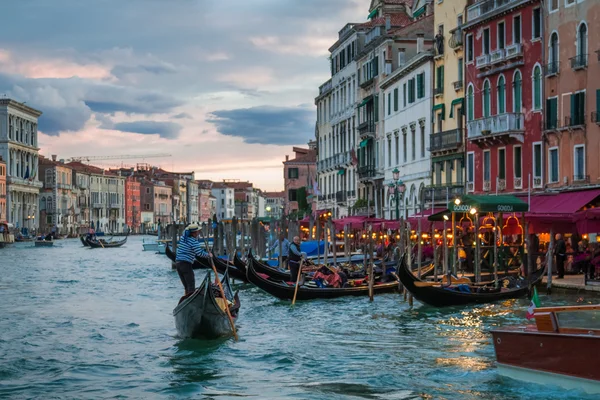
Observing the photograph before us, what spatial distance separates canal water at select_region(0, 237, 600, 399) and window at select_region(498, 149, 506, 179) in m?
7.38

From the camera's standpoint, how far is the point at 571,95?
21938mm

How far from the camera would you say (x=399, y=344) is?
12.7 meters

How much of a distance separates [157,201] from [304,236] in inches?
3150

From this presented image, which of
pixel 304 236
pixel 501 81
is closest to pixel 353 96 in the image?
pixel 304 236

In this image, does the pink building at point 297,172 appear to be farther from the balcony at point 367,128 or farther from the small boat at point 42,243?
the balcony at point 367,128

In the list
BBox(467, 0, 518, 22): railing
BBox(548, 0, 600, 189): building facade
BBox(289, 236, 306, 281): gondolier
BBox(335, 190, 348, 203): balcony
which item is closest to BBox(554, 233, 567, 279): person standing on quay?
BBox(548, 0, 600, 189): building facade

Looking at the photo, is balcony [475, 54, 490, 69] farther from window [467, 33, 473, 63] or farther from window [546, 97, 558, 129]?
window [546, 97, 558, 129]

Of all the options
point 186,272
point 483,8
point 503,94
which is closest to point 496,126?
point 503,94

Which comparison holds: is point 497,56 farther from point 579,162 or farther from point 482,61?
point 579,162

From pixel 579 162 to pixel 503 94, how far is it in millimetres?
3800

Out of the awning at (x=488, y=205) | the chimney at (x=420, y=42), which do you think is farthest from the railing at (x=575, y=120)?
the chimney at (x=420, y=42)

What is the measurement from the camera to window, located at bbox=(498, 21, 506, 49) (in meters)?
Answer: 24.9

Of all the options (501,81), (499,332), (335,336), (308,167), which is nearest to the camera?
(499,332)

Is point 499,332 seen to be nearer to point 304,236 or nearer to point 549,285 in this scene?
point 549,285
